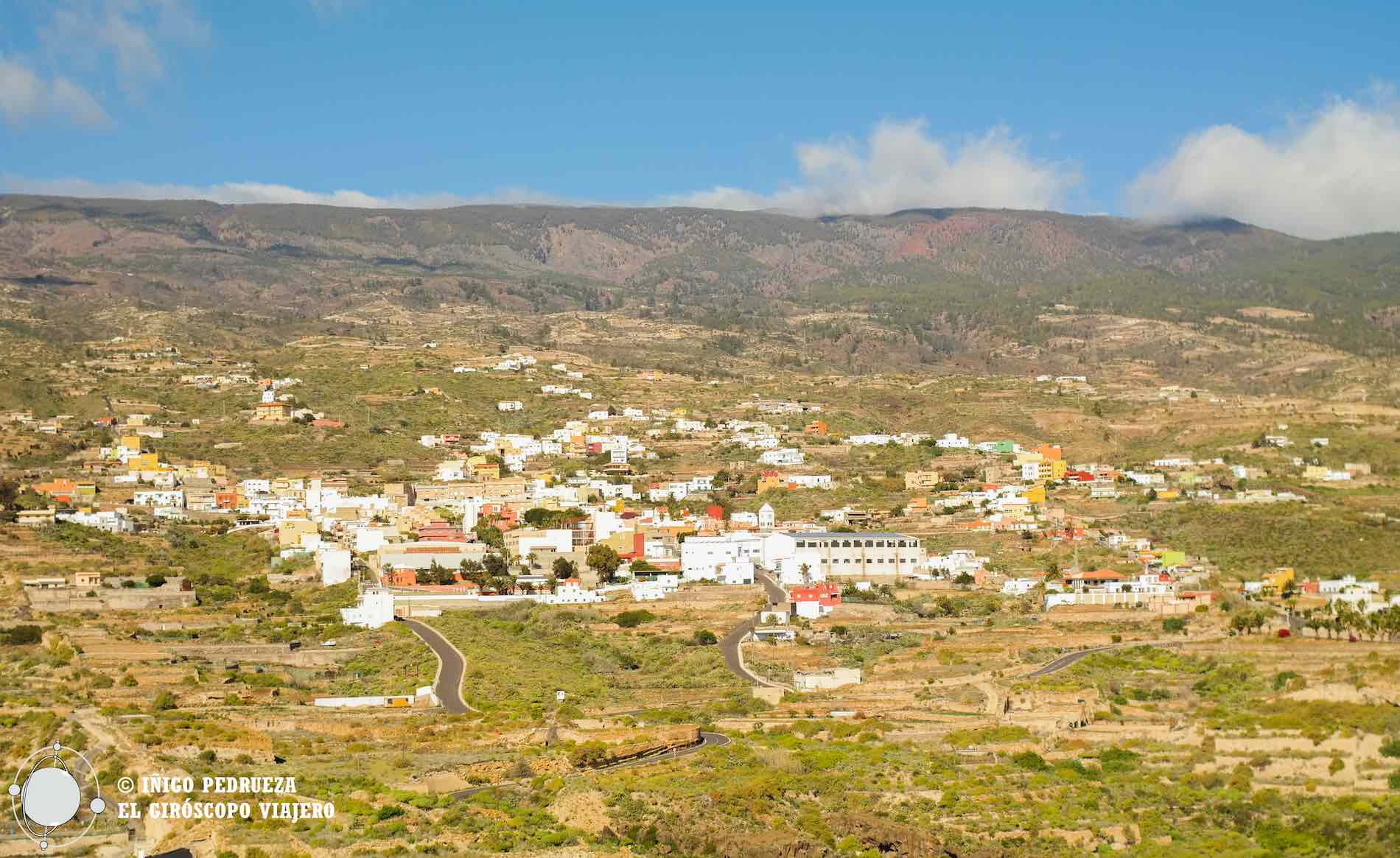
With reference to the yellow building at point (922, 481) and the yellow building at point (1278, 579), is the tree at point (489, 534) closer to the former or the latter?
the yellow building at point (922, 481)

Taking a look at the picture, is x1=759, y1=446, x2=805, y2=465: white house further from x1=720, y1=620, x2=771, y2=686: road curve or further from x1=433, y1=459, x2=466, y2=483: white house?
x1=720, y1=620, x2=771, y2=686: road curve

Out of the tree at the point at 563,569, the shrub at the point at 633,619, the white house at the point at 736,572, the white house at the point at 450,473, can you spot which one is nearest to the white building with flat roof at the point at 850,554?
the white house at the point at 736,572

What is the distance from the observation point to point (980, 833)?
82.4 feet

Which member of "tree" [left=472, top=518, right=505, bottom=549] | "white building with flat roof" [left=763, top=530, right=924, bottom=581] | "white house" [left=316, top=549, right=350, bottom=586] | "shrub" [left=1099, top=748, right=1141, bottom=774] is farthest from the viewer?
"tree" [left=472, top=518, right=505, bottom=549]

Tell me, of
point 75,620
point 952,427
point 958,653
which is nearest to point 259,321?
point 952,427

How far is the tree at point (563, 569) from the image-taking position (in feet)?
185

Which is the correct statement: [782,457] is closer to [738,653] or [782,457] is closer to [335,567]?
[335,567]

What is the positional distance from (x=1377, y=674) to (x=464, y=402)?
6694cm

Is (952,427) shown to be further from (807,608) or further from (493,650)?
(493,650)

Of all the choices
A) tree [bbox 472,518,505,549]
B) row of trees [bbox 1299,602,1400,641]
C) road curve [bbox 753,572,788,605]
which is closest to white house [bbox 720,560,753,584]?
road curve [bbox 753,572,788,605]

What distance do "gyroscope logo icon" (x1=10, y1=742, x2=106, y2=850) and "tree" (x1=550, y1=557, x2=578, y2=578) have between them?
30403mm

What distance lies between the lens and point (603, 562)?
5622cm

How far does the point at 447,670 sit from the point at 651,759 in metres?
11.8

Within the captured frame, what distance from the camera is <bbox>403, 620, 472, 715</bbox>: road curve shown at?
Answer: 36.9 m
